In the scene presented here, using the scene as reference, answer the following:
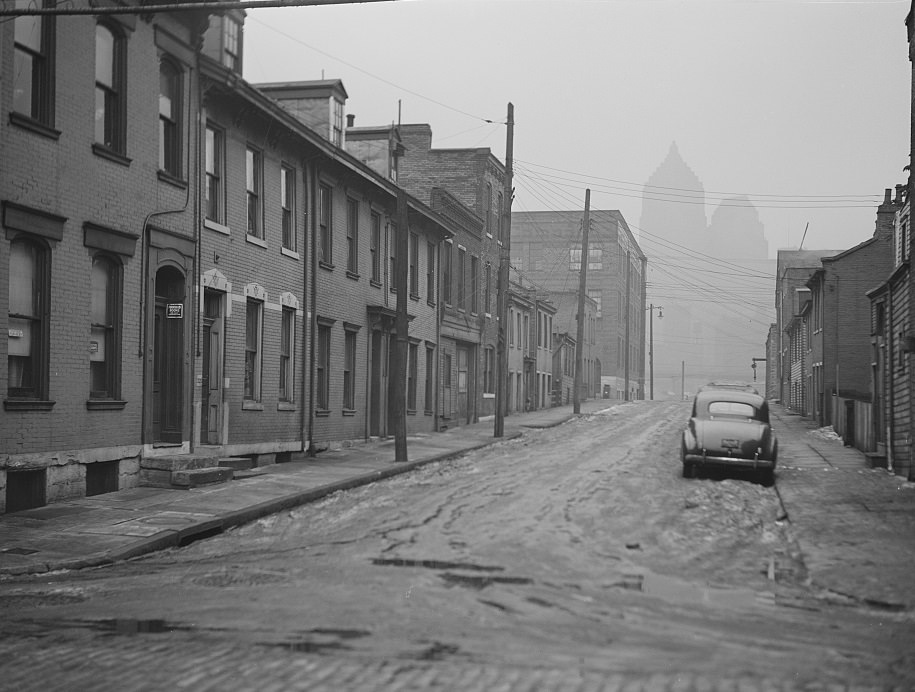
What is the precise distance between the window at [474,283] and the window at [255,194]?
763 inches

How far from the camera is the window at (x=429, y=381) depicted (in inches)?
1367

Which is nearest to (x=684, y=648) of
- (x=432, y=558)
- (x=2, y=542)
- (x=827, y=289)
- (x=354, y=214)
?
(x=432, y=558)

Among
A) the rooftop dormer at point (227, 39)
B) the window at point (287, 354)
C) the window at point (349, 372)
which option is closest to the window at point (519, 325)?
the window at point (349, 372)

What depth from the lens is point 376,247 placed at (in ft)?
94.8

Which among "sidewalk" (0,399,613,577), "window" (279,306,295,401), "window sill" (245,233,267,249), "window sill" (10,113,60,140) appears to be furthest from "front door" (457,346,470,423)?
"window sill" (10,113,60,140)

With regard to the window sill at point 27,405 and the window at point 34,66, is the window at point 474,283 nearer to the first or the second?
the window at point 34,66

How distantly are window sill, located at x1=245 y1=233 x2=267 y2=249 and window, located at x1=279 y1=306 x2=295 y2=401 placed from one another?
6.14 feet

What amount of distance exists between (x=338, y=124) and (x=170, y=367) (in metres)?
10.1

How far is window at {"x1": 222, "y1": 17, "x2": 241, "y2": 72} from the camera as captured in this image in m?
20.0

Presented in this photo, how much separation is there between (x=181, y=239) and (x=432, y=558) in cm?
963

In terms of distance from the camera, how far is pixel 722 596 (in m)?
8.84

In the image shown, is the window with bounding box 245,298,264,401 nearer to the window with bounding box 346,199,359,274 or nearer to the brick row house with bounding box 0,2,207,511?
the brick row house with bounding box 0,2,207,511

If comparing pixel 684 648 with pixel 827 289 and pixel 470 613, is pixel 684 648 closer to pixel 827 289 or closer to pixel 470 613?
pixel 470 613

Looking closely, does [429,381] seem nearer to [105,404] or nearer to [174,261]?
[174,261]
